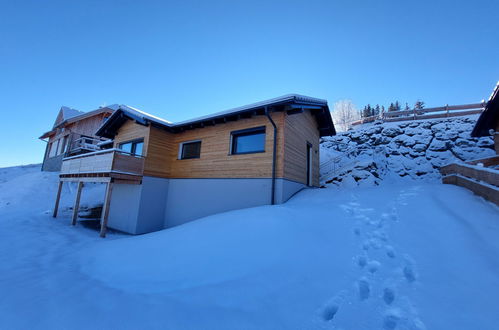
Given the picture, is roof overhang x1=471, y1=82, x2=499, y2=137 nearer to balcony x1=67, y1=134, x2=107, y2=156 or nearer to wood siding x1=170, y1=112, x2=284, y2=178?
wood siding x1=170, y1=112, x2=284, y2=178

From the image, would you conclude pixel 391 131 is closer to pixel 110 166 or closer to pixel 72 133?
pixel 110 166

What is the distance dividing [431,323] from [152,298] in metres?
3.82

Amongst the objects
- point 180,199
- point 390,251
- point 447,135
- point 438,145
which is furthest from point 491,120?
point 180,199

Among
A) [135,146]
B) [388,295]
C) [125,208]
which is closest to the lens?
[388,295]

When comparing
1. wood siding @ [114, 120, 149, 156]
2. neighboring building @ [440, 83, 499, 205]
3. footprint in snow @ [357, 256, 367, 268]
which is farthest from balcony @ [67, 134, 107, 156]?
neighboring building @ [440, 83, 499, 205]

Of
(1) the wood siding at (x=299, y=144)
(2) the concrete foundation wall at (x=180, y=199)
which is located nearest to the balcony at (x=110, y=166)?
(2) the concrete foundation wall at (x=180, y=199)

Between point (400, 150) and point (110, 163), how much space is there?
22.0 m

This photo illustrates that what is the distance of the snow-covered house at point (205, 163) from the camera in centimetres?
847

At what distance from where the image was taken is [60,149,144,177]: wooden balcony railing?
9688 millimetres

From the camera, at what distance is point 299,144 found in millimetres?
10180

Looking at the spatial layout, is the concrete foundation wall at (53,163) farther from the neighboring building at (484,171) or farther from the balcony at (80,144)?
the neighboring building at (484,171)

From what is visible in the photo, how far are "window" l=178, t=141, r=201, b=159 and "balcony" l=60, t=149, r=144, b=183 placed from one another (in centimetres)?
215

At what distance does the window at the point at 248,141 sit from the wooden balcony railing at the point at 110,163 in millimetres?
5156

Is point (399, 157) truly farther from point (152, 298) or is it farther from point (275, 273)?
point (152, 298)
